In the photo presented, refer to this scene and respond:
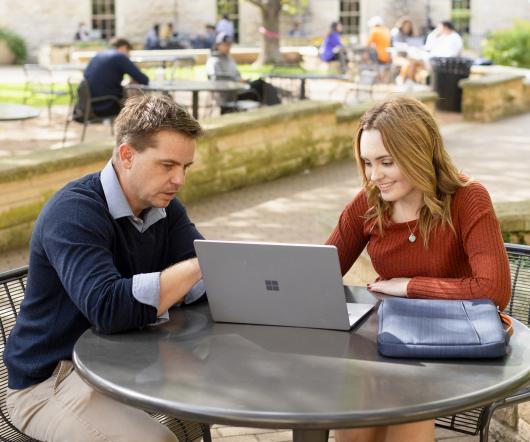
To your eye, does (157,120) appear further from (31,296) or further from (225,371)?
(225,371)

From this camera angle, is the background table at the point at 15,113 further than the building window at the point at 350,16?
No

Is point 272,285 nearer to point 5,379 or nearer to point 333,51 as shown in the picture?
point 5,379

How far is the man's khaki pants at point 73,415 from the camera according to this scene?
8.66 feet

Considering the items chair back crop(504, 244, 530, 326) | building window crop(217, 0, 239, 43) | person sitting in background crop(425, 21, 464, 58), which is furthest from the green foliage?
chair back crop(504, 244, 530, 326)

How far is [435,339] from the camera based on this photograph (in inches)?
98.3

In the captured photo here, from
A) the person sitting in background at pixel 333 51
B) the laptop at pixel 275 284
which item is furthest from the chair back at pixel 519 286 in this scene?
the person sitting in background at pixel 333 51

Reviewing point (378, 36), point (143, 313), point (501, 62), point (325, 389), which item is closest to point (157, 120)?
point (143, 313)

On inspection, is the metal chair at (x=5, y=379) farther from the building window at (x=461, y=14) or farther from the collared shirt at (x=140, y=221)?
the building window at (x=461, y=14)

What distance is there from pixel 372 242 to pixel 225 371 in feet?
3.03

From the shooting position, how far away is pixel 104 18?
1193 inches

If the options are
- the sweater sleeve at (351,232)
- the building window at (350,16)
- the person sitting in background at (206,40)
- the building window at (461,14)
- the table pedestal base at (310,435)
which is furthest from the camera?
the building window at (461,14)

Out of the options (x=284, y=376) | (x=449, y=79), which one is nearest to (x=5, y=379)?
(x=284, y=376)

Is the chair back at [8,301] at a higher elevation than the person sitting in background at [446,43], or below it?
below

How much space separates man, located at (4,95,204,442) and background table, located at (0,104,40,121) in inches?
222
